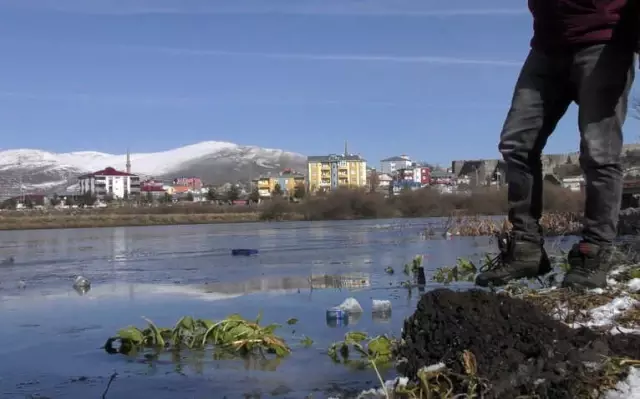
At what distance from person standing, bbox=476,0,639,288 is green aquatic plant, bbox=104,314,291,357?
111 cm

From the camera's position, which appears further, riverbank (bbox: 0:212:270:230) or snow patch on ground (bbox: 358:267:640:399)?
riverbank (bbox: 0:212:270:230)

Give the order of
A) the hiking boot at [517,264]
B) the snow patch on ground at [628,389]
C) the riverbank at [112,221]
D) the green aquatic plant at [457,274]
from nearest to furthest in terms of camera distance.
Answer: the snow patch on ground at [628,389] → the hiking boot at [517,264] → the green aquatic plant at [457,274] → the riverbank at [112,221]

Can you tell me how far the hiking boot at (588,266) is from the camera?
119 inches

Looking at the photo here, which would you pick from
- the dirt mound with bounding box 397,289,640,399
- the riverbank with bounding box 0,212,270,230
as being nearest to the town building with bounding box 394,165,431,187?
the riverbank with bounding box 0,212,270,230

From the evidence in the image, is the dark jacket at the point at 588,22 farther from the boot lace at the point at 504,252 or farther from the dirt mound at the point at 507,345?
the dirt mound at the point at 507,345

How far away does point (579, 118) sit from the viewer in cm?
330

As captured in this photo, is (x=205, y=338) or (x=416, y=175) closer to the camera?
(x=205, y=338)

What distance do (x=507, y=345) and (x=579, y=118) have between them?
1.80 meters

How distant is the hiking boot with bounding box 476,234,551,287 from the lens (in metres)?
3.41

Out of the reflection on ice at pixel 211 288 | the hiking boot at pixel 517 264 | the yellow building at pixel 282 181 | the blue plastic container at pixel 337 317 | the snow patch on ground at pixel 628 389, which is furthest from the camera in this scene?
the yellow building at pixel 282 181

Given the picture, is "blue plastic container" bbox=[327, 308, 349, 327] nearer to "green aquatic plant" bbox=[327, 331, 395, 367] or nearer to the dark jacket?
"green aquatic plant" bbox=[327, 331, 395, 367]

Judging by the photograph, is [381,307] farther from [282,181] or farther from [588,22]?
[282,181]

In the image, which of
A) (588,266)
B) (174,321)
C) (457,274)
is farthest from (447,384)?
(457,274)

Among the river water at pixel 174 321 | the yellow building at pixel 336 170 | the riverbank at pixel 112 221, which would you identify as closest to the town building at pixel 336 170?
the yellow building at pixel 336 170
